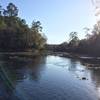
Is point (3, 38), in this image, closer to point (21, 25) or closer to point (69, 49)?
point (21, 25)

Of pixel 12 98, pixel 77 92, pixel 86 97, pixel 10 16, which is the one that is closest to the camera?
pixel 12 98

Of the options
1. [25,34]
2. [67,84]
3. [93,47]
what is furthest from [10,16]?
[67,84]

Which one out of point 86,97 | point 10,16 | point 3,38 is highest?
point 10,16

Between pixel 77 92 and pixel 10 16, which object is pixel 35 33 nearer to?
pixel 10 16

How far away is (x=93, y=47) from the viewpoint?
102375mm

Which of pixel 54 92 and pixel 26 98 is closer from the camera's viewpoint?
pixel 26 98

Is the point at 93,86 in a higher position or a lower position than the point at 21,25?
lower

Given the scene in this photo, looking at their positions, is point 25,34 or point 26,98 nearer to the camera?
point 26,98

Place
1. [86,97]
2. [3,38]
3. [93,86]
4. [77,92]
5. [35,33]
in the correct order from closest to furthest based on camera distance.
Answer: [86,97] < [77,92] < [93,86] < [3,38] < [35,33]

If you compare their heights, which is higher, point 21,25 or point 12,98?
point 21,25

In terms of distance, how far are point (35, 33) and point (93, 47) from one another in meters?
28.2

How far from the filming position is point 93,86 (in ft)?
93.4

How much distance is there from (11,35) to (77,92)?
79.8m

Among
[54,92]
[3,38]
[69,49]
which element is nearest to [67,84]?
[54,92]
